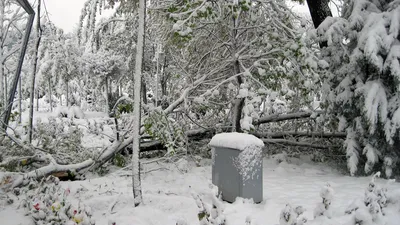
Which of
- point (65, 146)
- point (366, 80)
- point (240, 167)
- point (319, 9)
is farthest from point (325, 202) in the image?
point (65, 146)

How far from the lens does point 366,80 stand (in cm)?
503

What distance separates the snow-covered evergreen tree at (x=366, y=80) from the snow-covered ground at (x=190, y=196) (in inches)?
23.3

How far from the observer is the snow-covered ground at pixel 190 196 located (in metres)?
3.20

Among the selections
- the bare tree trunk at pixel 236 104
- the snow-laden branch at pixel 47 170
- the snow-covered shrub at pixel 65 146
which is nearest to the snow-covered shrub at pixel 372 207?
the bare tree trunk at pixel 236 104

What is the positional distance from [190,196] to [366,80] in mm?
3574

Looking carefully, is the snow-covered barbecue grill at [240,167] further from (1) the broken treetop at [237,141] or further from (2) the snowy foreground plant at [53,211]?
(2) the snowy foreground plant at [53,211]

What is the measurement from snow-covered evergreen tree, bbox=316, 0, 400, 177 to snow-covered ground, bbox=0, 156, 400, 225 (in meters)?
0.59

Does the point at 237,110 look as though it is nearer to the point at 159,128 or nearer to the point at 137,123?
the point at 159,128

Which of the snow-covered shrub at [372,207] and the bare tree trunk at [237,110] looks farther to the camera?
the bare tree trunk at [237,110]

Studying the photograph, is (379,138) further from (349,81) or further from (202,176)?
(202,176)

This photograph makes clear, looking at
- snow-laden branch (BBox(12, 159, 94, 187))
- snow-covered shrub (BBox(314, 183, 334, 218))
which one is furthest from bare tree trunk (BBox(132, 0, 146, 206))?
snow-covered shrub (BBox(314, 183, 334, 218))

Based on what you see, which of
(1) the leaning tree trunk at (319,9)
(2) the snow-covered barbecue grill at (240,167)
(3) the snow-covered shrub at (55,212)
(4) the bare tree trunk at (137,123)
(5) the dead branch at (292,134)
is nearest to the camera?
(3) the snow-covered shrub at (55,212)

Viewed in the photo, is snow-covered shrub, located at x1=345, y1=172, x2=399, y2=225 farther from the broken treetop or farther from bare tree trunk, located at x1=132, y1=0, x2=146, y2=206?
bare tree trunk, located at x1=132, y1=0, x2=146, y2=206

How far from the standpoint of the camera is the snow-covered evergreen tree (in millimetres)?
4523
